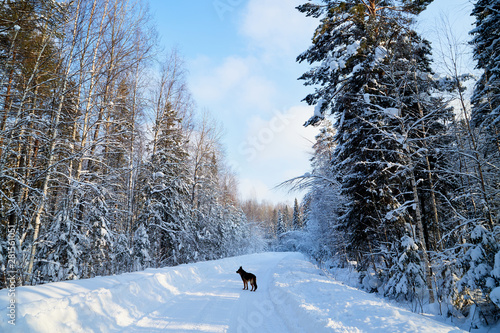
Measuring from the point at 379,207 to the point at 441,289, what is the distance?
3.16 m

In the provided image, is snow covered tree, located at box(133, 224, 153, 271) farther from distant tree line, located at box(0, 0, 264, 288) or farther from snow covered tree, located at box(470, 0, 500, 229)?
snow covered tree, located at box(470, 0, 500, 229)

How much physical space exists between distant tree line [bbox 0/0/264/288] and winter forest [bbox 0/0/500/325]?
0.28 feet

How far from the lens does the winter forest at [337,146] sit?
20.7ft

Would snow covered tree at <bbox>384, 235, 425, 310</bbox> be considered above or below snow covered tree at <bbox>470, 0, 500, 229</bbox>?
below

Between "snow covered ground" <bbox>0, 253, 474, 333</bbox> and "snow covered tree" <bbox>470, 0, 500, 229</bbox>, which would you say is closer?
"snow covered ground" <bbox>0, 253, 474, 333</bbox>

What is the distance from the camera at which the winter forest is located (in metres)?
6.30

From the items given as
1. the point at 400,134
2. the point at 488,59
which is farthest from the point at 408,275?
the point at 488,59

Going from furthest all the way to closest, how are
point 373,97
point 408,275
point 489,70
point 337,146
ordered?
1. point 337,146
2. point 373,97
3. point 489,70
4. point 408,275

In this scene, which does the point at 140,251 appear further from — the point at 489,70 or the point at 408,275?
the point at 489,70

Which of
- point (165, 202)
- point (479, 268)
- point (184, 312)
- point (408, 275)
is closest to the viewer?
point (479, 268)

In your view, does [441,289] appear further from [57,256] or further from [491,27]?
[57,256]

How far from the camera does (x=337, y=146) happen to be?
11383 millimetres

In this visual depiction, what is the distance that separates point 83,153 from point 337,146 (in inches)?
402

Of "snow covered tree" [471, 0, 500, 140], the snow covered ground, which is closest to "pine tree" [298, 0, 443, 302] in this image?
"snow covered tree" [471, 0, 500, 140]
